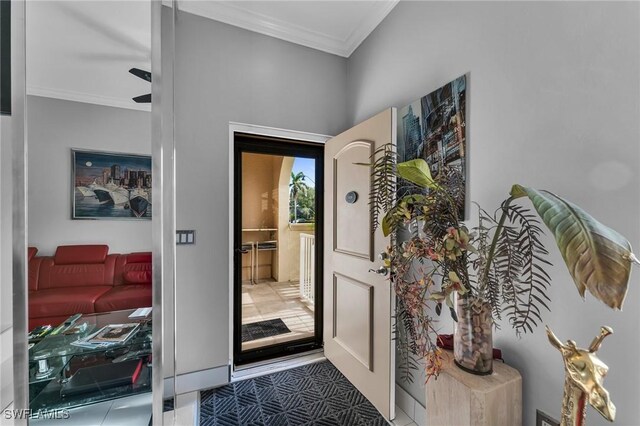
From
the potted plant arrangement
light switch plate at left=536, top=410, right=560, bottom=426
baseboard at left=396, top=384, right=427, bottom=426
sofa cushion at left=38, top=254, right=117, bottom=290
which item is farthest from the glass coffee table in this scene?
light switch plate at left=536, top=410, right=560, bottom=426

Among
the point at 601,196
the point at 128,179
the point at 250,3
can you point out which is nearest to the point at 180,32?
the point at 250,3

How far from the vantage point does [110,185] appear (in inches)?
43.3

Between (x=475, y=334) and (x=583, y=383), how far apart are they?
33cm

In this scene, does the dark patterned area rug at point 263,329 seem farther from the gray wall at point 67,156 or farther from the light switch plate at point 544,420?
the light switch plate at point 544,420

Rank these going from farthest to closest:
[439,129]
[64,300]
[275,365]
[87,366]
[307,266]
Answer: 1. [307,266]
2. [275,365]
3. [439,129]
4. [87,366]
5. [64,300]

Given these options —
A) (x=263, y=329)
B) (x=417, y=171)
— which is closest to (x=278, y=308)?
(x=263, y=329)

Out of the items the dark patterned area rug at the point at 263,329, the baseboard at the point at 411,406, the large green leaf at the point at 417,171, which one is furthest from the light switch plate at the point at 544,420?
the dark patterned area rug at the point at 263,329

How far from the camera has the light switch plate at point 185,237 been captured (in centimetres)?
191

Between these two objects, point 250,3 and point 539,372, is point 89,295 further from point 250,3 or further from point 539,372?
point 250,3

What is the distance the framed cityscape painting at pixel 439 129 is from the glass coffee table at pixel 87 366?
1.69 meters

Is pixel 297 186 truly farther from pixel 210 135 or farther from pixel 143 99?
pixel 143 99

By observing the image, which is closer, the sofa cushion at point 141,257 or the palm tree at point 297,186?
the sofa cushion at point 141,257

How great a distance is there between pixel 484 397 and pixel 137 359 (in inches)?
55.7

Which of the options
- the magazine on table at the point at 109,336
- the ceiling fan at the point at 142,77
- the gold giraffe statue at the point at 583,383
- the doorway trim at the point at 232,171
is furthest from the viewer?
the doorway trim at the point at 232,171
